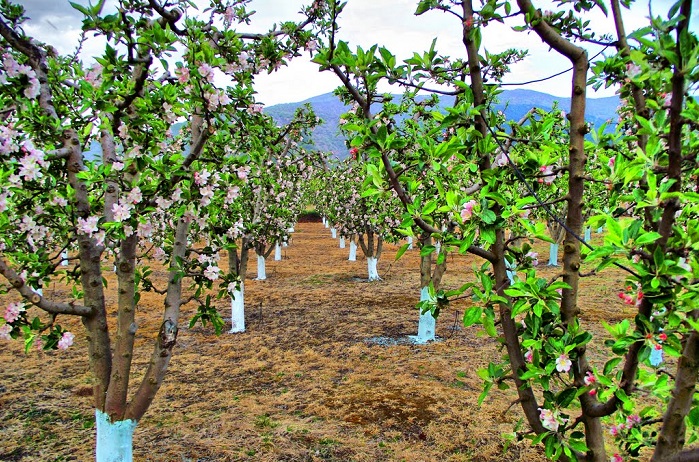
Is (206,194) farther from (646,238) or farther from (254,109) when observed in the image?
(646,238)

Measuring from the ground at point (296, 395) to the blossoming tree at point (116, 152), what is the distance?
7.11 feet

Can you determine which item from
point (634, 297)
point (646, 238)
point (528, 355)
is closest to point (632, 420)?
point (528, 355)

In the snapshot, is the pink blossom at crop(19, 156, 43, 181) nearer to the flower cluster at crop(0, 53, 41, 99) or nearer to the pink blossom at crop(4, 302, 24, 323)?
the flower cluster at crop(0, 53, 41, 99)

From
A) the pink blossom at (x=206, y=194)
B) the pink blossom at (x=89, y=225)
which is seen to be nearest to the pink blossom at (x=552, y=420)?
the pink blossom at (x=206, y=194)

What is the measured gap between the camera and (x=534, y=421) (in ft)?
7.73

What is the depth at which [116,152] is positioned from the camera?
4.09 meters

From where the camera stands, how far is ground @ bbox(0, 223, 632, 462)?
17.9 ft

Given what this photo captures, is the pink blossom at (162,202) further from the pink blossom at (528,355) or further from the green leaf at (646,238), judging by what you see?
the green leaf at (646,238)

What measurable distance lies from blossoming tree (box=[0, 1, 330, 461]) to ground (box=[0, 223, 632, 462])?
2168mm

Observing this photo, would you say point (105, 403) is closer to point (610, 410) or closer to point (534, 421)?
point (534, 421)

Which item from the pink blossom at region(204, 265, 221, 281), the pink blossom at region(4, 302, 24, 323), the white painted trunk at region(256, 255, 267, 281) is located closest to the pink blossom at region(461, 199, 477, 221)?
the pink blossom at region(204, 265, 221, 281)

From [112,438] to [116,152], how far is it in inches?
103

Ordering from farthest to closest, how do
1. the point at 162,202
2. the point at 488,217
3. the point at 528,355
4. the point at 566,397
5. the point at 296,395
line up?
the point at 296,395 → the point at 162,202 → the point at 528,355 → the point at 566,397 → the point at 488,217

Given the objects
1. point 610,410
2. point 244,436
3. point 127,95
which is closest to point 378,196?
point 610,410
